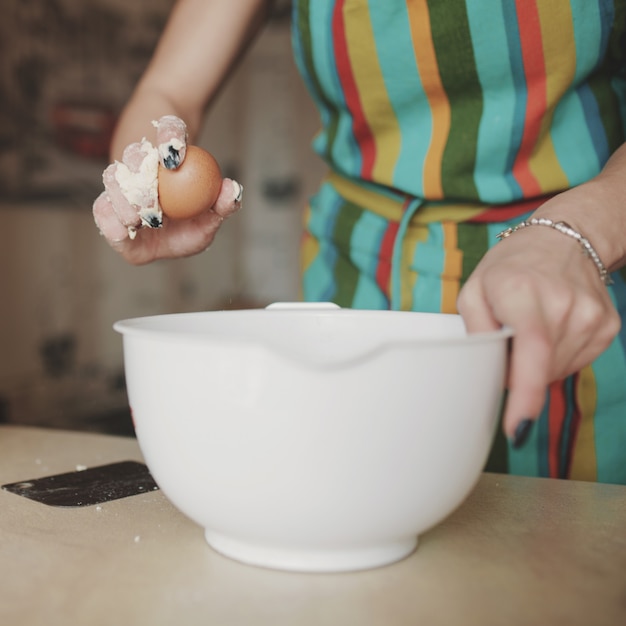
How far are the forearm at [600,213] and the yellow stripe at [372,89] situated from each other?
1.01 feet

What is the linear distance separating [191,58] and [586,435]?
0.68 metres

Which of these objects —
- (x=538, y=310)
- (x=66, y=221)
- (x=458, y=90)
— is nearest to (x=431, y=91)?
(x=458, y=90)

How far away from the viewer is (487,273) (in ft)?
1.83

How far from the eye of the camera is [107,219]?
2.59ft

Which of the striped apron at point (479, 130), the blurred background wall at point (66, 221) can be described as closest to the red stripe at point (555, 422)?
the striped apron at point (479, 130)

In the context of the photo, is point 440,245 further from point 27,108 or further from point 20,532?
point 27,108

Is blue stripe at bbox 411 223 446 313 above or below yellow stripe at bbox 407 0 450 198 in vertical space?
below

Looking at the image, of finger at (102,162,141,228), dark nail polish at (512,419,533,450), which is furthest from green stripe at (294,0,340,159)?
dark nail polish at (512,419,533,450)

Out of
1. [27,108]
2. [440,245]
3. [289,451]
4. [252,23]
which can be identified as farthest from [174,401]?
[27,108]

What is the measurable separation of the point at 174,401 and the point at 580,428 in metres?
0.57

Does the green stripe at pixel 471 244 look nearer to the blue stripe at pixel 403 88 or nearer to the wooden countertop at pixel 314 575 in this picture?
the blue stripe at pixel 403 88

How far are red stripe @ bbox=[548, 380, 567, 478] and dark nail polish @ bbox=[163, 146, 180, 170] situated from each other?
486 millimetres

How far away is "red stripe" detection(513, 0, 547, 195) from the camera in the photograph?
0.85 metres

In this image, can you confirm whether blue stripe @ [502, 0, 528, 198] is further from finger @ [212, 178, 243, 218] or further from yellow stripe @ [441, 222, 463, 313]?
finger @ [212, 178, 243, 218]
